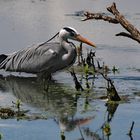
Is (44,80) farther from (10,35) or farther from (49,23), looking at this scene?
(49,23)

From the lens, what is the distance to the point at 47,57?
1055cm

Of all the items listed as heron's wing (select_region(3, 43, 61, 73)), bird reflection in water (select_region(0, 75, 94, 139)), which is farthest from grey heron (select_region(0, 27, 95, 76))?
bird reflection in water (select_region(0, 75, 94, 139))

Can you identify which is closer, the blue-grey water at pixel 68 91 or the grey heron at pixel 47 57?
the blue-grey water at pixel 68 91

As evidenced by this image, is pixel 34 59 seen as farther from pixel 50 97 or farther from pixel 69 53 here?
pixel 50 97

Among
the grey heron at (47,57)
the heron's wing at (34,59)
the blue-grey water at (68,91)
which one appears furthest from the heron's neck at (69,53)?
the blue-grey water at (68,91)

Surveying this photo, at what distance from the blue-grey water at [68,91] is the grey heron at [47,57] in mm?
215

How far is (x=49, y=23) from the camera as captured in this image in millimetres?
17172

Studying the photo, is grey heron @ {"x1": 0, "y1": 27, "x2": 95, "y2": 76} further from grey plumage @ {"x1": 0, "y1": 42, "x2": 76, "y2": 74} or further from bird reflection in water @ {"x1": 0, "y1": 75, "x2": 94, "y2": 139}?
bird reflection in water @ {"x1": 0, "y1": 75, "x2": 94, "y2": 139}

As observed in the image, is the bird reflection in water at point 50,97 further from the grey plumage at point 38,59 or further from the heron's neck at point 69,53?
the heron's neck at point 69,53

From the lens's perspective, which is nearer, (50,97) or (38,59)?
(50,97)

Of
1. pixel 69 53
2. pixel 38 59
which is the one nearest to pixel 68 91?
pixel 69 53

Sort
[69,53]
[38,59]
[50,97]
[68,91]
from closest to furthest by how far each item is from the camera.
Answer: [50,97] → [68,91] → [69,53] → [38,59]

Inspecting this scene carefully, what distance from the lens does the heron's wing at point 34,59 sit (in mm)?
10547

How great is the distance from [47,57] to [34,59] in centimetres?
30
